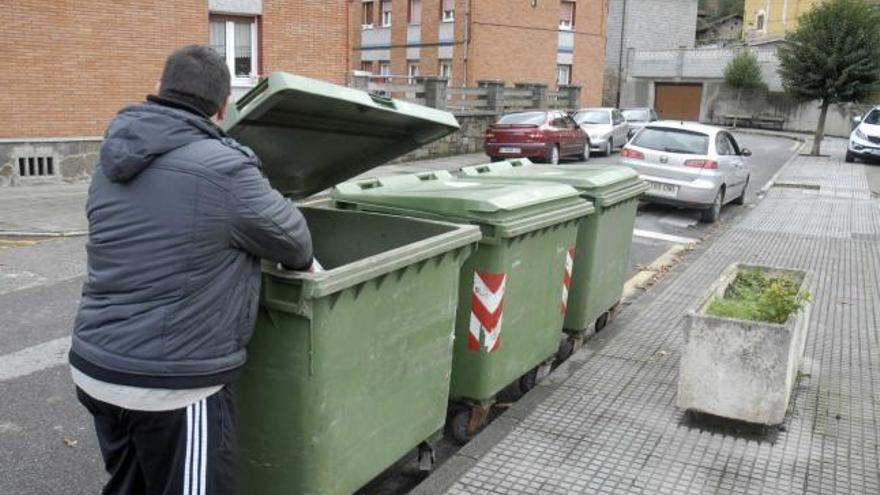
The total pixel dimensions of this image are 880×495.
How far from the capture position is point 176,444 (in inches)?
98.6

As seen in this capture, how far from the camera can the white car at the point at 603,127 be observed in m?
24.3

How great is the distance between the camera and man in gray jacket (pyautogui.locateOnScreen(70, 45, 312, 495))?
237 centimetres

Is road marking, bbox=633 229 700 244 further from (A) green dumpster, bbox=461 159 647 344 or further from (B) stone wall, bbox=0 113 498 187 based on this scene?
(A) green dumpster, bbox=461 159 647 344

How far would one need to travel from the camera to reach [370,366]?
3.22 meters

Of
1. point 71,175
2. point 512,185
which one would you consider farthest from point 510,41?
point 512,185

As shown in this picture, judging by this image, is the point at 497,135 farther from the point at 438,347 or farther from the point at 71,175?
the point at 438,347

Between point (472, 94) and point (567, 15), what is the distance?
49.8ft

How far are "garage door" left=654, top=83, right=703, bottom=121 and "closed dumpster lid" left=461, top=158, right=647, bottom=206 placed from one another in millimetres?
44692

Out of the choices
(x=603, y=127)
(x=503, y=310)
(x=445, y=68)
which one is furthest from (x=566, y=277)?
(x=445, y=68)

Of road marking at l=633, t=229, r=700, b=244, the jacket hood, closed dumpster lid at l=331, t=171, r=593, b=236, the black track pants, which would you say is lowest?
road marking at l=633, t=229, r=700, b=244

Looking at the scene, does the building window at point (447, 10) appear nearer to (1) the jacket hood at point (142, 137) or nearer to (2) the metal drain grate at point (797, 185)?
(2) the metal drain grate at point (797, 185)

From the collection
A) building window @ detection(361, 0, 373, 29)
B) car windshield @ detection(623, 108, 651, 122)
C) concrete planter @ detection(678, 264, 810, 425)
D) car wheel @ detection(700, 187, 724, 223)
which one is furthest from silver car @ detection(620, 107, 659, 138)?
concrete planter @ detection(678, 264, 810, 425)

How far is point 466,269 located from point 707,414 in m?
1.62

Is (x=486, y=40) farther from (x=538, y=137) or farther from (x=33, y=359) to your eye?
(x=33, y=359)
